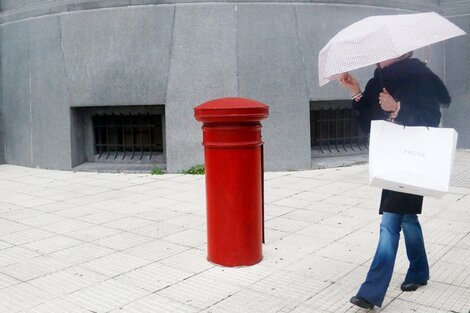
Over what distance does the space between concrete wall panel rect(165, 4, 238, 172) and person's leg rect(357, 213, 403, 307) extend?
5672 mm

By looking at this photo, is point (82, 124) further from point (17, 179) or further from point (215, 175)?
point (215, 175)

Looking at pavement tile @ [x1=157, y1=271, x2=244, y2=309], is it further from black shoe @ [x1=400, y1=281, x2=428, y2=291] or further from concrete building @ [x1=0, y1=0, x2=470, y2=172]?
concrete building @ [x1=0, y1=0, x2=470, y2=172]

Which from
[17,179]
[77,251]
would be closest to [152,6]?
[17,179]

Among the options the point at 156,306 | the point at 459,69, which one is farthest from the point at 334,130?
the point at 156,306

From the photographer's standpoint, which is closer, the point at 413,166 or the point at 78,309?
the point at 413,166

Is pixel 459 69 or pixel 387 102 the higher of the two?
pixel 459 69

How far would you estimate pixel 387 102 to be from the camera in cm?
337

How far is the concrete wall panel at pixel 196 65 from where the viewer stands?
8828 millimetres

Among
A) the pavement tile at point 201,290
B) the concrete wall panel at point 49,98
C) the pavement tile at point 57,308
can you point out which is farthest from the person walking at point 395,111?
the concrete wall panel at point 49,98

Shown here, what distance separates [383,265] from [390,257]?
0.23 ft

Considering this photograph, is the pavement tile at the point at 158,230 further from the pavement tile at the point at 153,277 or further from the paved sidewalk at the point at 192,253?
the pavement tile at the point at 153,277

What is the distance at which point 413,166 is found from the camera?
316 centimetres

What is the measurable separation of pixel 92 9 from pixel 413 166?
7.57 meters

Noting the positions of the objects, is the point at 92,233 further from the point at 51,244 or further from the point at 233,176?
the point at 233,176
